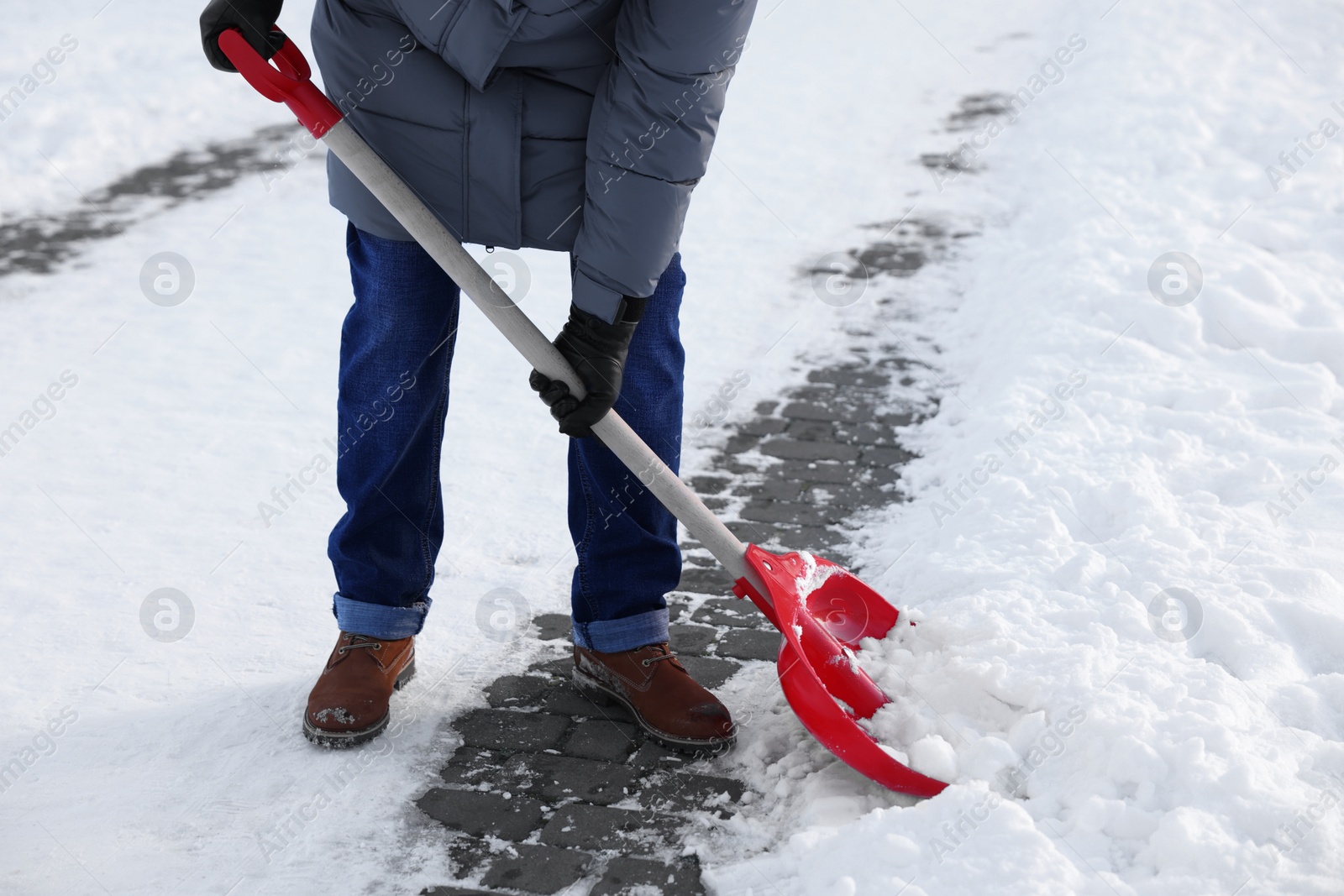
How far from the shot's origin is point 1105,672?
2.51 metres

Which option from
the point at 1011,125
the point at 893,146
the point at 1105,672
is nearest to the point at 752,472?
the point at 1105,672

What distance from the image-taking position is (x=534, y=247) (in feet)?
7.93

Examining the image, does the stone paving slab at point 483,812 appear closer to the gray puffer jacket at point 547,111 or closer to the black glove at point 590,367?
the black glove at point 590,367

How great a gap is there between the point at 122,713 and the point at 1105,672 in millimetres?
2199

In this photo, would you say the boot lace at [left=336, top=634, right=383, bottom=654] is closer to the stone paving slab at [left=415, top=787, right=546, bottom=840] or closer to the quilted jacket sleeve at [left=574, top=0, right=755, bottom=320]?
the stone paving slab at [left=415, top=787, right=546, bottom=840]

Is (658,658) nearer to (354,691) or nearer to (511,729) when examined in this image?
(511,729)

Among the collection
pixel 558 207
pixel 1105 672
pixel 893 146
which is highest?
pixel 558 207

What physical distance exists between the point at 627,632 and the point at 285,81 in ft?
4.56

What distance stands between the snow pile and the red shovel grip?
1.60 meters

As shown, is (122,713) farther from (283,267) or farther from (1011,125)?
(1011,125)
